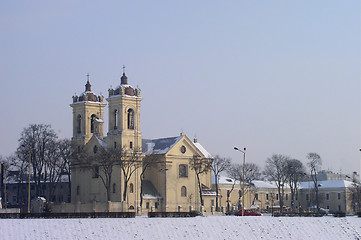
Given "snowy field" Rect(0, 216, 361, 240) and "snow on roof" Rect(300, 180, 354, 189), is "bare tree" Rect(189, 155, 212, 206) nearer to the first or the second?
"snowy field" Rect(0, 216, 361, 240)

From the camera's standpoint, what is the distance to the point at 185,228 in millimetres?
59719

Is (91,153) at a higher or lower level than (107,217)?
higher

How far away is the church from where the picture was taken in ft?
307

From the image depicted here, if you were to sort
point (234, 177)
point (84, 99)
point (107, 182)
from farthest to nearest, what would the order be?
point (234, 177) → point (84, 99) → point (107, 182)

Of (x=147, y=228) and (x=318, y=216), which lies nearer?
(x=147, y=228)

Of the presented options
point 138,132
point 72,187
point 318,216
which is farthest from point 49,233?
point 72,187

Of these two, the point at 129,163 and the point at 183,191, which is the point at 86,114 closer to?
the point at 129,163

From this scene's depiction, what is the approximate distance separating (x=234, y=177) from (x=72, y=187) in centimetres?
3585

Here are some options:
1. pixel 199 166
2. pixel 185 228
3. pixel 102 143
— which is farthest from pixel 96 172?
pixel 185 228

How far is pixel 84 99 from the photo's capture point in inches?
4122

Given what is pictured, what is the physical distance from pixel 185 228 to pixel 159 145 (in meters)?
42.1

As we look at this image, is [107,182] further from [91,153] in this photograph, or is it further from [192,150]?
[192,150]

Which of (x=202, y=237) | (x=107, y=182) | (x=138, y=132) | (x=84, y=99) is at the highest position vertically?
(x=84, y=99)

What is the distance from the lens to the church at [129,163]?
93438mm
